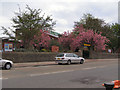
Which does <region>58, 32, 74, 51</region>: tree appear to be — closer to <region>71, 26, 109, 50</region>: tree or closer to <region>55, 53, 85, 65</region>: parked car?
<region>71, 26, 109, 50</region>: tree

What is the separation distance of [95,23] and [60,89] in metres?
35.1

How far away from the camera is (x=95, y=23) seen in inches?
1588

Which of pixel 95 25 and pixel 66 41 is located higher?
pixel 95 25

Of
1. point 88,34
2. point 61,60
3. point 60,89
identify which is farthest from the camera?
point 88,34

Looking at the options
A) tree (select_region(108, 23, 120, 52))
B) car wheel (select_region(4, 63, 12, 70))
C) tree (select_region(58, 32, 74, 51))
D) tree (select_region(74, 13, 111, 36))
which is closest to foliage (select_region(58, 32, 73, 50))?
tree (select_region(58, 32, 74, 51))

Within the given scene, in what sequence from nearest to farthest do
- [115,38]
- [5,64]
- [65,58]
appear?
[5,64]
[65,58]
[115,38]

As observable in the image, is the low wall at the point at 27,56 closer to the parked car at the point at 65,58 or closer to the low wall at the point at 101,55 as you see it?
the parked car at the point at 65,58

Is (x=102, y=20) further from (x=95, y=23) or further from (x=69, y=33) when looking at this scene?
(x=69, y=33)

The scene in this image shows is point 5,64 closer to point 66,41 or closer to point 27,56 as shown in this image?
point 27,56

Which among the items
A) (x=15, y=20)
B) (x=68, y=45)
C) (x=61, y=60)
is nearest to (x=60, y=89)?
(x=61, y=60)

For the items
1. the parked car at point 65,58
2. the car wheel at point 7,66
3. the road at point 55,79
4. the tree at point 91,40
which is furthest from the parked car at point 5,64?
the tree at point 91,40

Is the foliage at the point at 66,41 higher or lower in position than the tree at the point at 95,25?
lower

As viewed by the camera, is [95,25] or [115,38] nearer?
[95,25]

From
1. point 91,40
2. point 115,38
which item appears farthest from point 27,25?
point 115,38
